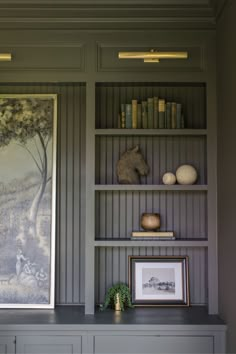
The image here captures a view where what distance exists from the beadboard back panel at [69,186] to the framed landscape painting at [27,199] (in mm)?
97

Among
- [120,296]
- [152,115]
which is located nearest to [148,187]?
[152,115]

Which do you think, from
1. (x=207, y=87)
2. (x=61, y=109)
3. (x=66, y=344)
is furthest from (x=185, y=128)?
(x=66, y=344)

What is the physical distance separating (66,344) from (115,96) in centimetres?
211

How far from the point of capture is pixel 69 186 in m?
3.94

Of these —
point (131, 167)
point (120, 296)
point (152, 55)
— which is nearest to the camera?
point (152, 55)

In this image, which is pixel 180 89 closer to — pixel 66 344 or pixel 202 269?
pixel 202 269

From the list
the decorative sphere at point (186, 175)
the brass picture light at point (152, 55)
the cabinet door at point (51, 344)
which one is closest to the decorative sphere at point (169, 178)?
the decorative sphere at point (186, 175)

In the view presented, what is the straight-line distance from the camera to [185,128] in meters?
3.82

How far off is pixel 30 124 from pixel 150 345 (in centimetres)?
209

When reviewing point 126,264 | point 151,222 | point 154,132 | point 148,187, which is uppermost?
point 154,132

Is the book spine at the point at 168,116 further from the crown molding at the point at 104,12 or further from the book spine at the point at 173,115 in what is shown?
the crown molding at the point at 104,12

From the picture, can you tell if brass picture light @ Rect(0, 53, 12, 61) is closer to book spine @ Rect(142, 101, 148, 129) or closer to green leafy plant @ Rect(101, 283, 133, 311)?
book spine @ Rect(142, 101, 148, 129)

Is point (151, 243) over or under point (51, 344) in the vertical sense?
over

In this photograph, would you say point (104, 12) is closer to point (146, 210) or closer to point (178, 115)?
point (178, 115)
